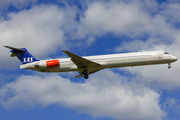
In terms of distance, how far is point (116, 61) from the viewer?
37.8 meters

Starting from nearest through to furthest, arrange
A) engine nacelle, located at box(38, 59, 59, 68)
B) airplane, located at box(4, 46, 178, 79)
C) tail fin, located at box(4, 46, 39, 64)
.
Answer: airplane, located at box(4, 46, 178, 79)
engine nacelle, located at box(38, 59, 59, 68)
tail fin, located at box(4, 46, 39, 64)

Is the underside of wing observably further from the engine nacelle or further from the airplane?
the engine nacelle

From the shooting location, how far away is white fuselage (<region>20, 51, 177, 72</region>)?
3781 centimetres

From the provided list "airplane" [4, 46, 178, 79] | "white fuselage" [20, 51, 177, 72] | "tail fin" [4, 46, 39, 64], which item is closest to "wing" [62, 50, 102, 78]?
"airplane" [4, 46, 178, 79]

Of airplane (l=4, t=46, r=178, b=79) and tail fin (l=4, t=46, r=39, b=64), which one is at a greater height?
tail fin (l=4, t=46, r=39, b=64)

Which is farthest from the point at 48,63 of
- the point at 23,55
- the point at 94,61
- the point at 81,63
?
the point at 94,61

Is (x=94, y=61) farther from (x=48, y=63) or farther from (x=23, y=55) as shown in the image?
(x=23, y=55)

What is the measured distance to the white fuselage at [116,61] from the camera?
1489 inches

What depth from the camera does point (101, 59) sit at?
3853 centimetres

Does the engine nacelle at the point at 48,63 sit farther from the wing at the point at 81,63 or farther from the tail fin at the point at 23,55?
the wing at the point at 81,63

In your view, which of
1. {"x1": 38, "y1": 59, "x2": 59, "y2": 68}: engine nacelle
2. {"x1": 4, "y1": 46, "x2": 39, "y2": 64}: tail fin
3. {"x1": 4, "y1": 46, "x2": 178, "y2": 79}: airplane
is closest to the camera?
{"x1": 4, "y1": 46, "x2": 178, "y2": 79}: airplane

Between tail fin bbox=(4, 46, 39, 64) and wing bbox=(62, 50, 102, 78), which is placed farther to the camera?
tail fin bbox=(4, 46, 39, 64)

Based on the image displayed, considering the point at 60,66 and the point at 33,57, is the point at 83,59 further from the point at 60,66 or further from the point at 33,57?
the point at 33,57

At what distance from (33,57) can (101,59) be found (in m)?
11.9
